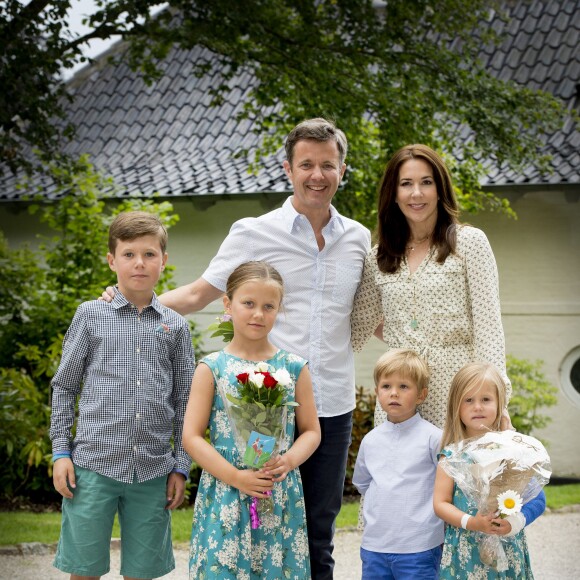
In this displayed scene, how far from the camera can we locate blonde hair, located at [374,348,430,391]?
11.7ft

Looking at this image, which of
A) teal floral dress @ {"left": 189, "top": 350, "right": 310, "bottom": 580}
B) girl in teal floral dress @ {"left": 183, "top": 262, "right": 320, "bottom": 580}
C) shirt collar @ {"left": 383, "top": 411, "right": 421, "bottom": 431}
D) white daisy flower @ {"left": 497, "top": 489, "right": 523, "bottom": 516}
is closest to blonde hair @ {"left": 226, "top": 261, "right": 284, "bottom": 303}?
girl in teal floral dress @ {"left": 183, "top": 262, "right": 320, "bottom": 580}

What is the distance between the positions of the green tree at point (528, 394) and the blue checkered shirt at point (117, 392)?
24.3 ft

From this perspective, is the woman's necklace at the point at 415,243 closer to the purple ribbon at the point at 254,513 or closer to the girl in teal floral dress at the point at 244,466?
the girl in teal floral dress at the point at 244,466

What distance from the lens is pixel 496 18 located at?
13.4 m

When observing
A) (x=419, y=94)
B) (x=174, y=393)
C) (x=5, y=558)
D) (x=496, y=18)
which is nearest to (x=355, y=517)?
(x=5, y=558)

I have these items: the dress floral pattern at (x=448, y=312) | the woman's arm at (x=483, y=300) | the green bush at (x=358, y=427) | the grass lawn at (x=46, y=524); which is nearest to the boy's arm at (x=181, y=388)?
the dress floral pattern at (x=448, y=312)

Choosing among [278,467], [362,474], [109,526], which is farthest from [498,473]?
[109,526]

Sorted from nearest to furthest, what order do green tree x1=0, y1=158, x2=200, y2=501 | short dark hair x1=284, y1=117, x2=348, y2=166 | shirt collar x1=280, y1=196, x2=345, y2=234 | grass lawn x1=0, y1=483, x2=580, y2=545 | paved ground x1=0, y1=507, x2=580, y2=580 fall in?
short dark hair x1=284, y1=117, x2=348, y2=166
shirt collar x1=280, y1=196, x2=345, y2=234
paved ground x1=0, y1=507, x2=580, y2=580
grass lawn x1=0, y1=483, x2=580, y2=545
green tree x1=0, y1=158, x2=200, y2=501

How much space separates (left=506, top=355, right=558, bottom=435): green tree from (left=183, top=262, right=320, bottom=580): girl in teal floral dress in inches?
289

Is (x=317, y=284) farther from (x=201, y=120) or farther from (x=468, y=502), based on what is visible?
(x=201, y=120)

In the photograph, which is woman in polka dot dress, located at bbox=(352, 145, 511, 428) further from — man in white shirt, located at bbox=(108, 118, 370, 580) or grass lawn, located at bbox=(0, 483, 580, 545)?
grass lawn, located at bbox=(0, 483, 580, 545)

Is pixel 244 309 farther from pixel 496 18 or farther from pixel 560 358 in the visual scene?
pixel 496 18

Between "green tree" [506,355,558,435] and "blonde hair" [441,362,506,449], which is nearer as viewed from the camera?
"blonde hair" [441,362,506,449]

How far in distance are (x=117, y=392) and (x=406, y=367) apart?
1.15 metres
